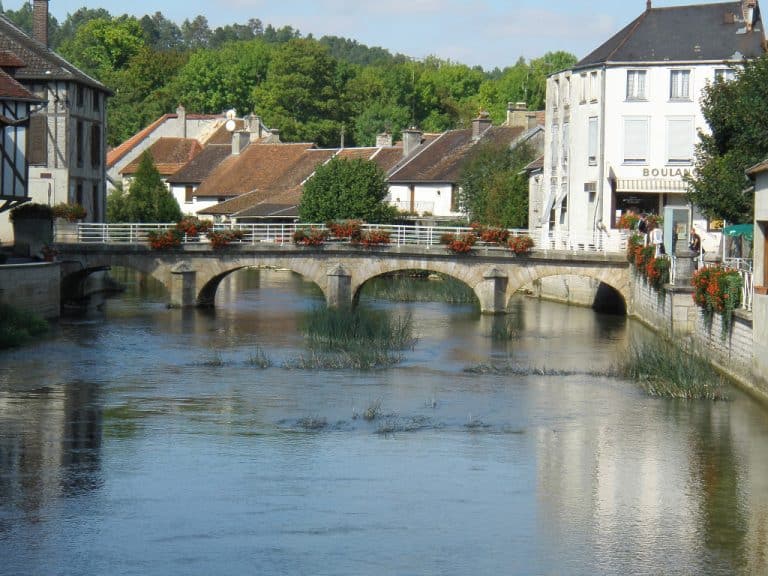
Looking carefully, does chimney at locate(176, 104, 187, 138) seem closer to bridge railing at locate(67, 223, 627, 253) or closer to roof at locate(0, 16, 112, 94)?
roof at locate(0, 16, 112, 94)

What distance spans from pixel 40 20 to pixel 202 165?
34394mm

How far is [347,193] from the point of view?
2633 inches

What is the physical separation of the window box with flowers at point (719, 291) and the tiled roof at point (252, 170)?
175ft

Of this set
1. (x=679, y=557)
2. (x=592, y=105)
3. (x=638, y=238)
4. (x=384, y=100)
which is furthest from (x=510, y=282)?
(x=384, y=100)

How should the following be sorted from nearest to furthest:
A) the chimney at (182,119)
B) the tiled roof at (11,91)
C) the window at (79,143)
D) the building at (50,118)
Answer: the tiled roof at (11,91) → the building at (50,118) → the window at (79,143) → the chimney at (182,119)

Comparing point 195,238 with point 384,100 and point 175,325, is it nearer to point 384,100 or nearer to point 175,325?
point 175,325

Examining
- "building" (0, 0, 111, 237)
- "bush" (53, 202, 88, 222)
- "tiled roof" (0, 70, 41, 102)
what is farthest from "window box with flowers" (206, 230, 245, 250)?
"tiled roof" (0, 70, 41, 102)

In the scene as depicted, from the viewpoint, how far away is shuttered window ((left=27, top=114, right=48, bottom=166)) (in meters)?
55.7

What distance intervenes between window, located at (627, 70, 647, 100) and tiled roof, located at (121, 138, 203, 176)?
157ft

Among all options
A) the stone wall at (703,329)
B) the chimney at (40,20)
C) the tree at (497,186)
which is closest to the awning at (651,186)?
the stone wall at (703,329)

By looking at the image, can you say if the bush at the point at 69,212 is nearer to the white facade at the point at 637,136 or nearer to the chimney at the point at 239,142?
the white facade at the point at 637,136

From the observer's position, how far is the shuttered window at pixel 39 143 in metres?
55.7

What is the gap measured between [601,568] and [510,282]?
3386 cm

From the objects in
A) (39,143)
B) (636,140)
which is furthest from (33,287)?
(636,140)
